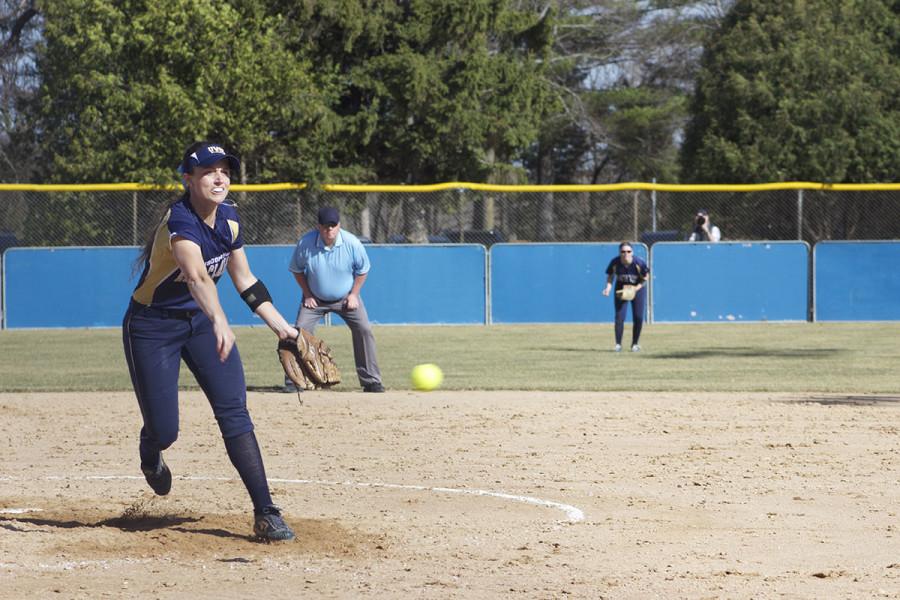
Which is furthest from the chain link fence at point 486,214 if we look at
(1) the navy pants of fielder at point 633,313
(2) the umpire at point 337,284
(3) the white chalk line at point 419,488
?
(3) the white chalk line at point 419,488

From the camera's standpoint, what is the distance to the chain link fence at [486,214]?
78.4 ft

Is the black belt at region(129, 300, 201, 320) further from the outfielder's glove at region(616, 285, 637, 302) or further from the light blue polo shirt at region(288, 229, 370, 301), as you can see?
the outfielder's glove at region(616, 285, 637, 302)

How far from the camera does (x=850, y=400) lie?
12727mm

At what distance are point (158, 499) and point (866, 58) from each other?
98.9 ft

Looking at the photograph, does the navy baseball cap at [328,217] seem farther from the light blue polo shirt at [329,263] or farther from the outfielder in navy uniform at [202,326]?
the outfielder in navy uniform at [202,326]

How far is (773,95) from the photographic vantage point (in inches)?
1361

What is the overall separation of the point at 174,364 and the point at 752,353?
1332cm

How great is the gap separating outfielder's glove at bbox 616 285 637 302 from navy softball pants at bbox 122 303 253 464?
1259 centimetres

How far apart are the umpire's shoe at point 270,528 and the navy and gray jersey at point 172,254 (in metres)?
1.06

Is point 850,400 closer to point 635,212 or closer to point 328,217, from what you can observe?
point 328,217

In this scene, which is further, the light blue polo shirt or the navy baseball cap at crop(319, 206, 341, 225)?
the light blue polo shirt

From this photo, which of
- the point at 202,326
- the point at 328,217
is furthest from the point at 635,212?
the point at 202,326

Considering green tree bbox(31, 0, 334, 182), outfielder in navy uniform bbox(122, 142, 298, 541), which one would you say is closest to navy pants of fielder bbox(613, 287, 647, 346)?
green tree bbox(31, 0, 334, 182)

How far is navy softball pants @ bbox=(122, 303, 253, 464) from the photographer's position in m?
6.25
